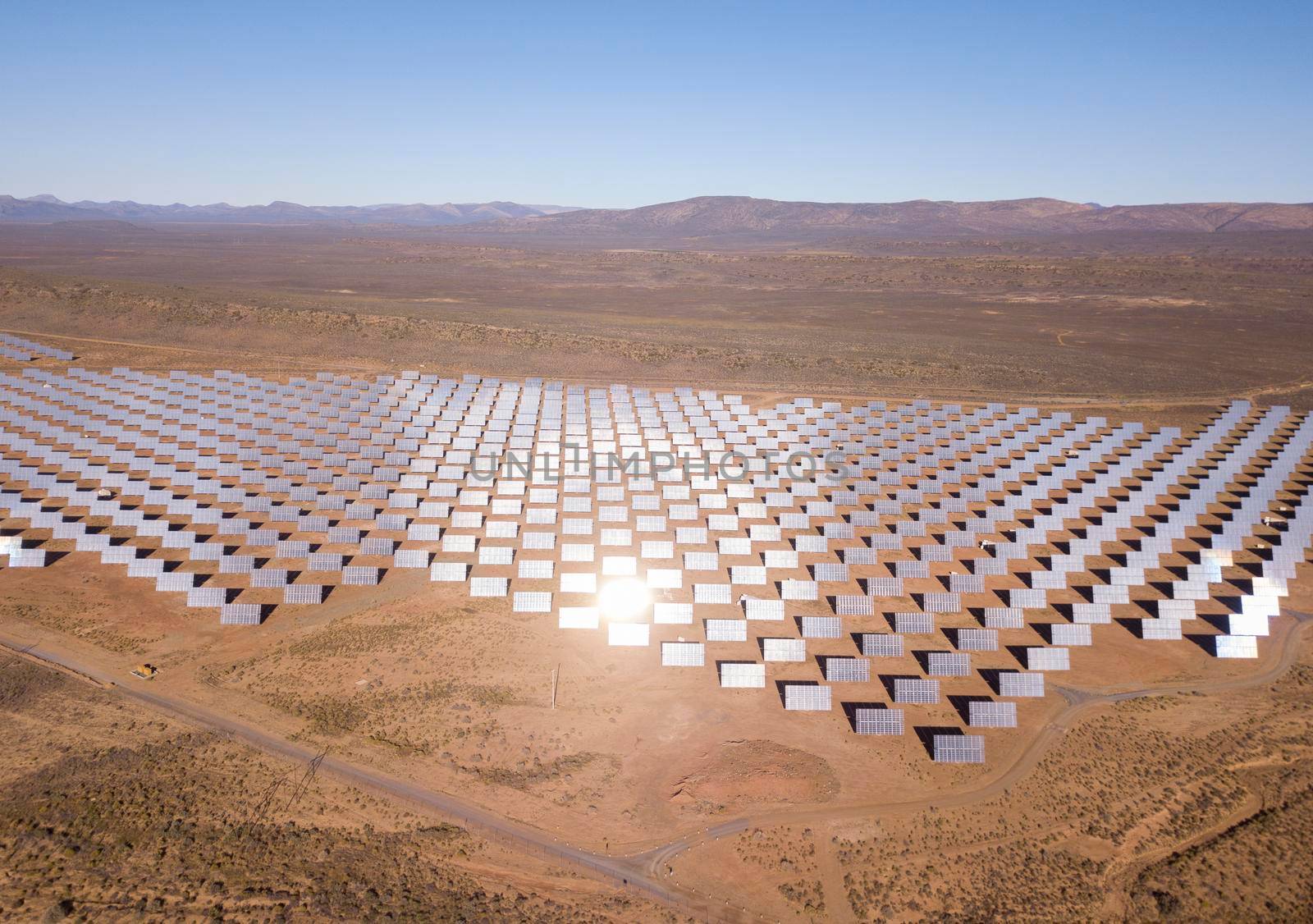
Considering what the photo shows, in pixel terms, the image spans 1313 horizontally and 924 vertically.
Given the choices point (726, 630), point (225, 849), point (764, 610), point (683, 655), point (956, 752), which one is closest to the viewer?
point (225, 849)

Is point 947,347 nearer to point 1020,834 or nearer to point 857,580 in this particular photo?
point 857,580

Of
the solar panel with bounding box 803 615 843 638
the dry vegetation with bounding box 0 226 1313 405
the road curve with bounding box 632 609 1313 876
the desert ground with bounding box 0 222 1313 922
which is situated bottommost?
the road curve with bounding box 632 609 1313 876

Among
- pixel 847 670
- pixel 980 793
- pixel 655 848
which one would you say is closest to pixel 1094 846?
pixel 980 793

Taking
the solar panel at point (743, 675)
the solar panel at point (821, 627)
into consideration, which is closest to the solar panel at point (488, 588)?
the solar panel at point (743, 675)

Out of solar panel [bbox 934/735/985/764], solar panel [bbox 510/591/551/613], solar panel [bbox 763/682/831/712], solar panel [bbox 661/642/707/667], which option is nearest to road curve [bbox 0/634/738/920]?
solar panel [bbox 763/682/831/712]

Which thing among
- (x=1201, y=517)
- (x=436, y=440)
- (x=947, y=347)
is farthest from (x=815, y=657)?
(x=947, y=347)

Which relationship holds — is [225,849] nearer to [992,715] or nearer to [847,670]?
[847,670]

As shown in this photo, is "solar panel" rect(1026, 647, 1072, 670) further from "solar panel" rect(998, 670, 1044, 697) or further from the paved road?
"solar panel" rect(998, 670, 1044, 697)
